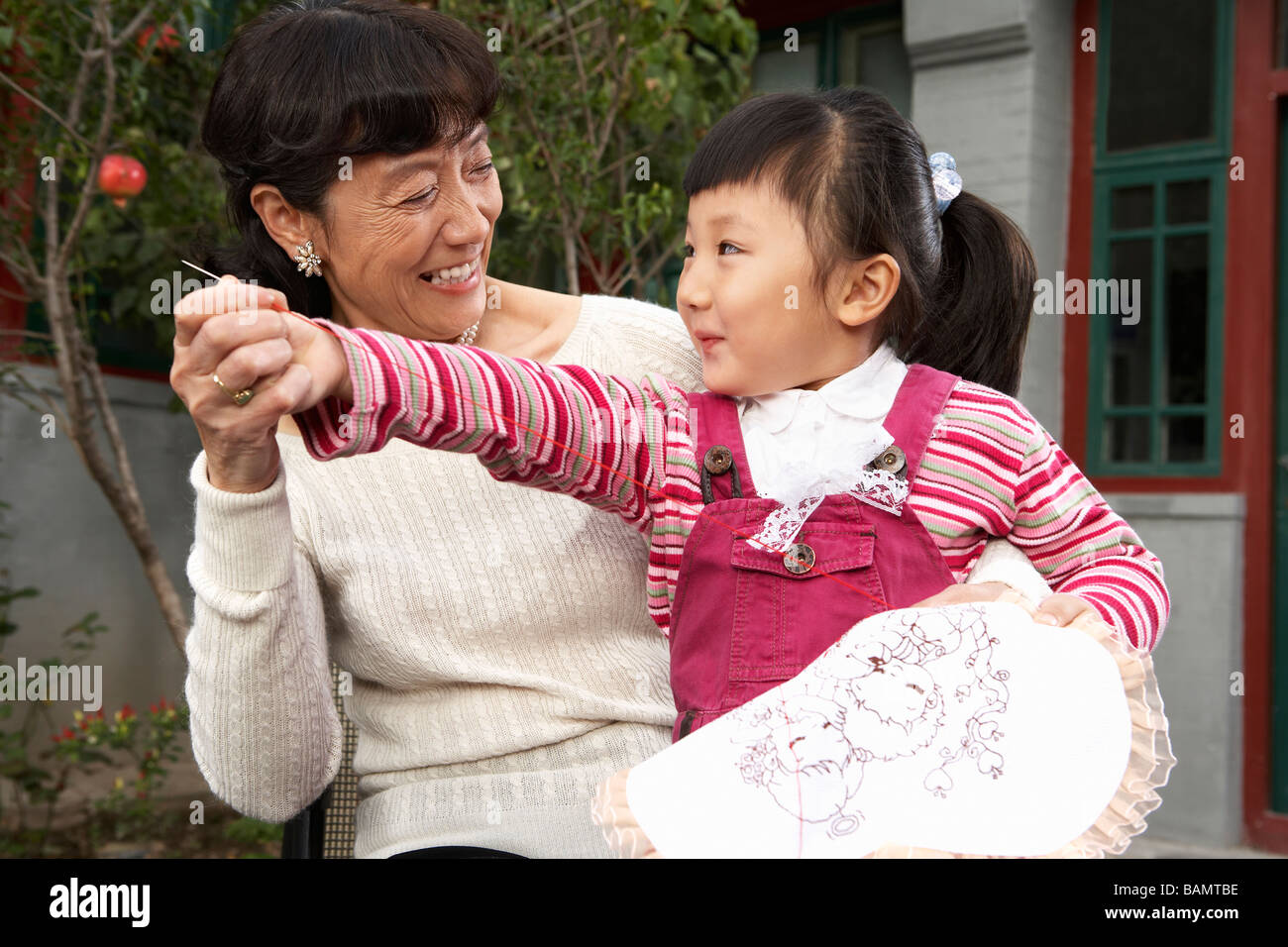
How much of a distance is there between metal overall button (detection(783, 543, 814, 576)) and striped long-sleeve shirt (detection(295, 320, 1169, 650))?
0.42 ft

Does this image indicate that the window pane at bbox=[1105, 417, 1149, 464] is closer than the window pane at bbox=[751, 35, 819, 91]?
Yes

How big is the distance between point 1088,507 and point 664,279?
4.57 m

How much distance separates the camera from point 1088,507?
1555mm

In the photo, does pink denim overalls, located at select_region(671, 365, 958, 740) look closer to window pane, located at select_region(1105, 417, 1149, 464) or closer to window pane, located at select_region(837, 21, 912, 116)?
window pane, located at select_region(1105, 417, 1149, 464)

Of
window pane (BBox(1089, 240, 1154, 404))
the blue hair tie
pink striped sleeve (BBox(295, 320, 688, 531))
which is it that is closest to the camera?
pink striped sleeve (BBox(295, 320, 688, 531))

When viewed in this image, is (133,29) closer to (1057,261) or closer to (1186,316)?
(1057,261)

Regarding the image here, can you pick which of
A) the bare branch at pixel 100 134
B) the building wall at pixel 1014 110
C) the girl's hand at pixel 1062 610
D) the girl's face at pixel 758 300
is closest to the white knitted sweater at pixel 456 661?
the girl's face at pixel 758 300

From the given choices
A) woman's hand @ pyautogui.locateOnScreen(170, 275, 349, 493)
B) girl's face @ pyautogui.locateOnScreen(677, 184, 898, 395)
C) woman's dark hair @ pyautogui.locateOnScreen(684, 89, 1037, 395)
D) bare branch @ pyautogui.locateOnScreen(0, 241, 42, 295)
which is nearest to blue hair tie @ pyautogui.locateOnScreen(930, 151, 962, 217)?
woman's dark hair @ pyautogui.locateOnScreen(684, 89, 1037, 395)

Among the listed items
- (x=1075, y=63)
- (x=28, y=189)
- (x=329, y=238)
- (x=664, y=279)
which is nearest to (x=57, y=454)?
(x=28, y=189)

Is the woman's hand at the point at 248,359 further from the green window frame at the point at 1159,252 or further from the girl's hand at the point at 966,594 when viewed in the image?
the green window frame at the point at 1159,252

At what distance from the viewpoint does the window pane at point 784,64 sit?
18.9 feet

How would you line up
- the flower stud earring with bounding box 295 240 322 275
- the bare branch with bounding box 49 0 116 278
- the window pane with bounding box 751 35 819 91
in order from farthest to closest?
the window pane with bounding box 751 35 819 91, the bare branch with bounding box 49 0 116 278, the flower stud earring with bounding box 295 240 322 275

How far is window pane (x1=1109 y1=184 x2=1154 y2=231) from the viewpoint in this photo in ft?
16.2
